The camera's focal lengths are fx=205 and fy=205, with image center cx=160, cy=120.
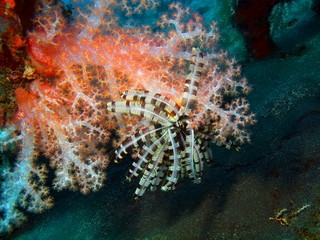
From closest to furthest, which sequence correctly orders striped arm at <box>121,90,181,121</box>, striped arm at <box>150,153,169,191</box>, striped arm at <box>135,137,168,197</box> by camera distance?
striped arm at <box>121,90,181,121</box> < striped arm at <box>135,137,168,197</box> < striped arm at <box>150,153,169,191</box>

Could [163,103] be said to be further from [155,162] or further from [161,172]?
[161,172]

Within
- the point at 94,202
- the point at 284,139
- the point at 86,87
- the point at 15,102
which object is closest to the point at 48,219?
the point at 94,202

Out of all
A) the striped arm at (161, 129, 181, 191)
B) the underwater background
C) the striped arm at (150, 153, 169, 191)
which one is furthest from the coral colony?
the underwater background

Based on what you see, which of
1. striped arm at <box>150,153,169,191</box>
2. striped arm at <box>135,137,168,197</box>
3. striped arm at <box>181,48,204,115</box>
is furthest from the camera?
striped arm at <box>150,153,169,191</box>

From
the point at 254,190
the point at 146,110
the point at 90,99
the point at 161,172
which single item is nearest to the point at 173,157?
the point at 161,172

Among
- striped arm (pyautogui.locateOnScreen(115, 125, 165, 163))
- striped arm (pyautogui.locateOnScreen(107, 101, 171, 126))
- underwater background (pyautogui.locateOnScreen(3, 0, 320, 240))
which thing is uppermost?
striped arm (pyautogui.locateOnScreen(107, 101, 171, 126))

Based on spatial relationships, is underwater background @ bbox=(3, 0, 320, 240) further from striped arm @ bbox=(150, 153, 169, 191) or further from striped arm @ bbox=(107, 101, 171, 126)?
striped arm @ bbox=(107, 101, 171, 126)
